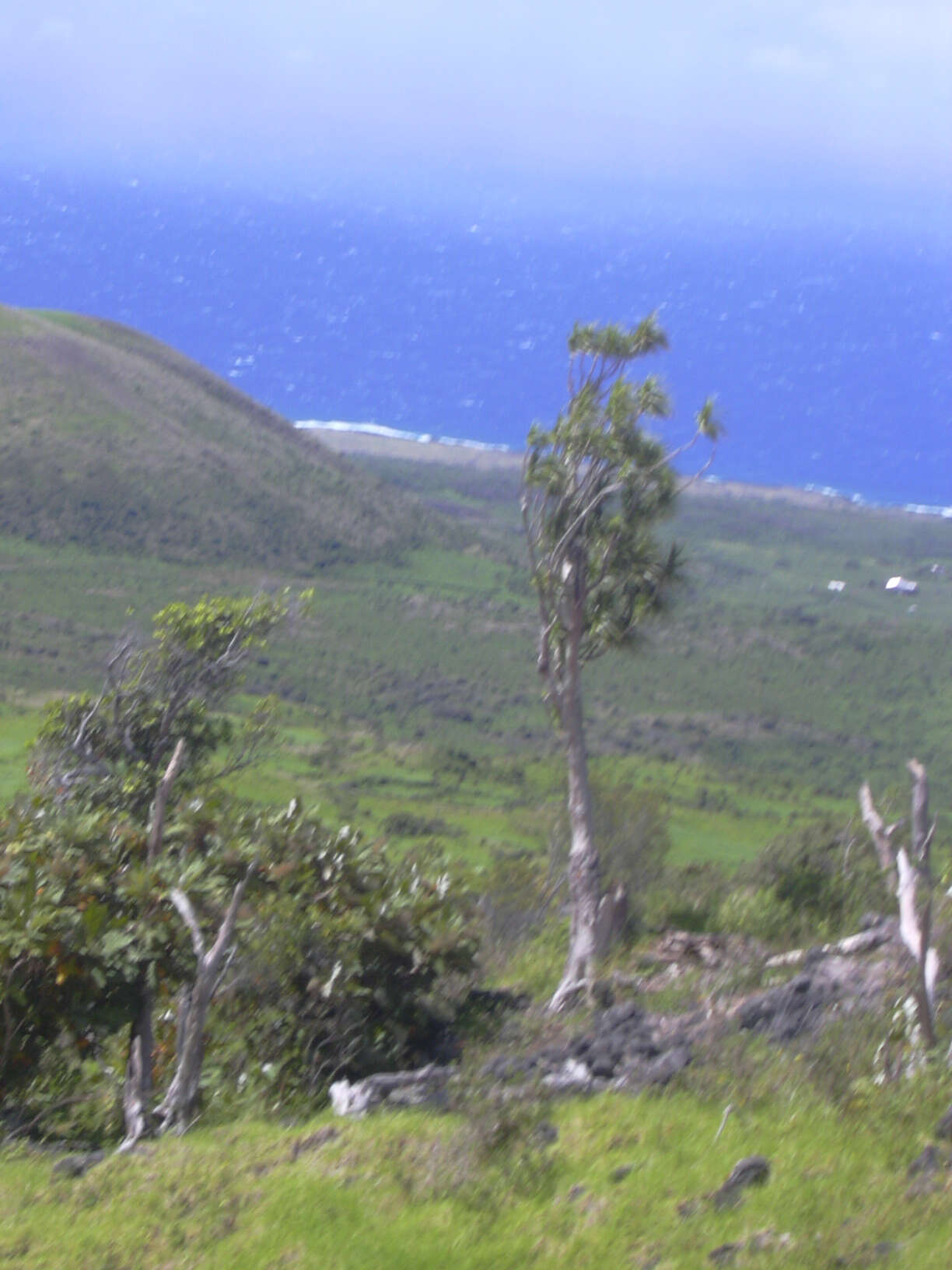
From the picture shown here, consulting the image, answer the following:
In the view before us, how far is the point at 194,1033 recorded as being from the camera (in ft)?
26.5

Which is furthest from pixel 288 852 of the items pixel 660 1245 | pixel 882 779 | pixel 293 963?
pixel 882 779

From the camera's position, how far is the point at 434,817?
136ft

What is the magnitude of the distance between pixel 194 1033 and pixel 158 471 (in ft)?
257

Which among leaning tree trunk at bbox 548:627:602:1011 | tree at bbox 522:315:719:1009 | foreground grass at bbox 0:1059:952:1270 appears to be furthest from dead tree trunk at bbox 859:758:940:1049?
tree at bbox 522:315:719:1009

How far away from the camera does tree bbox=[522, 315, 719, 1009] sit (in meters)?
13.3

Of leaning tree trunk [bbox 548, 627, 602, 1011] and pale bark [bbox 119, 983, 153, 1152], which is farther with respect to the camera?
leaning tree trunk [bbox 548, 627, 602, 1011]

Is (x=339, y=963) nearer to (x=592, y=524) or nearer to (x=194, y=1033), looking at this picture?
(x=194, y=1033)

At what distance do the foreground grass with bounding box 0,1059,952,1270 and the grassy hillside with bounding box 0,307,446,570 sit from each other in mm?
71844

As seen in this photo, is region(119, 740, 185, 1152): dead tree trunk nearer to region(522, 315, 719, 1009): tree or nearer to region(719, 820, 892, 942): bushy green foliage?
region(522, 315, 719, 1009): tree

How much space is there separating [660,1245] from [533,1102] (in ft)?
5.37

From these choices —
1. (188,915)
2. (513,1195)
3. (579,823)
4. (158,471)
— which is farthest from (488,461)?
(513,1195)

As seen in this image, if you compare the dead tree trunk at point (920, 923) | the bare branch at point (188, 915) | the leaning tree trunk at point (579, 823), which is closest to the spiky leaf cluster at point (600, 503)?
the leaning tree trunk at point (579, 823)

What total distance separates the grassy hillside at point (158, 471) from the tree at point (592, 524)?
65534mm

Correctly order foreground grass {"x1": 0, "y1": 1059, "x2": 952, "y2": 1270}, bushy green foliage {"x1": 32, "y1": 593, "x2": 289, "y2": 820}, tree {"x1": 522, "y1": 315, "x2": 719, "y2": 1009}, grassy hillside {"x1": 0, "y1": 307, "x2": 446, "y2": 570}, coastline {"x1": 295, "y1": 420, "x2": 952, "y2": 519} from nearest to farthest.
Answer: foreground grass {"x1": 0, "y1": 1059, "x2": 952, "y2": 1270} < tree {"x1": 522, "y1": 315, "x2": 719, "y2": 1009} < bushy green foliage {"x1": 32, "y1": 593, "x2": 289, "y2": 820} < grassy hillside {"x1": 0, "y1": 307, "x2": 446, "y2": 570} < coastline {"x1": 295, "y1": 420, "x2": 952, "y2": 519}
